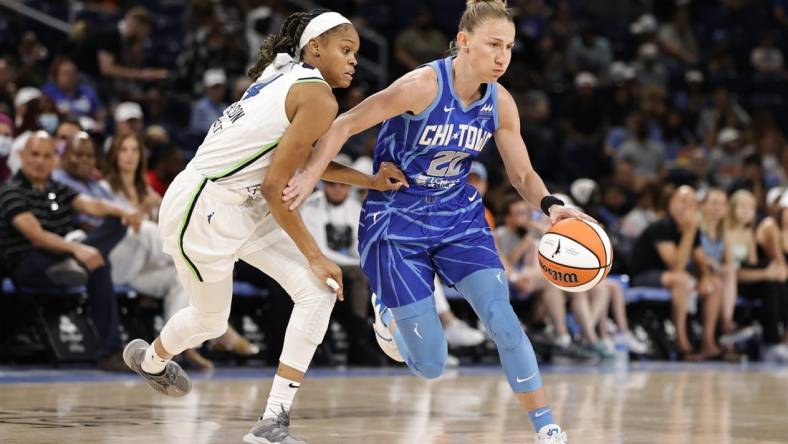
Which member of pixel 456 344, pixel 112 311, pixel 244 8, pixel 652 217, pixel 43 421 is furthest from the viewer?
pixel 244 8

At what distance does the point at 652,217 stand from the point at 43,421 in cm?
827

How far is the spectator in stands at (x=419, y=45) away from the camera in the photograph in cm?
1525

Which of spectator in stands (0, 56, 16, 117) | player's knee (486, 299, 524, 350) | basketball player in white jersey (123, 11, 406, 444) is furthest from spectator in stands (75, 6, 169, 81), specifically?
player's knee (486, 299, 524, 350)

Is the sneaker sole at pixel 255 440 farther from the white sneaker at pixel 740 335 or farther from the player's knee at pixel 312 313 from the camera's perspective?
the white sneaker at pixel 740 335

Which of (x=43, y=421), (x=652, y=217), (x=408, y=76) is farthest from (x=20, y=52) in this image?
(x=408, y=76)

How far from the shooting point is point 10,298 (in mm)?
9070

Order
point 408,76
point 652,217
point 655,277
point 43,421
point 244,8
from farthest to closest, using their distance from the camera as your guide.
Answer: point 244,8 → point 652,217 → point 655,277 → point 43,421 → point 408,76

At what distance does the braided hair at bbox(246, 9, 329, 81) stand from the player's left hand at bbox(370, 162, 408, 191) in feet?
1.93

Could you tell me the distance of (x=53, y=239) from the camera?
8.61 m

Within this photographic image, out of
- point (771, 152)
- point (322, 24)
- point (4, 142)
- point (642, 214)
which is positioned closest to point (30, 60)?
point (4, 142)

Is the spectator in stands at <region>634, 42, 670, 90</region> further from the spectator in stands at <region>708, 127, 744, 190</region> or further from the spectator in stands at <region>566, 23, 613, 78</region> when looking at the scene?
the spectator in stands at <region>708, 127, 744, 190</region>

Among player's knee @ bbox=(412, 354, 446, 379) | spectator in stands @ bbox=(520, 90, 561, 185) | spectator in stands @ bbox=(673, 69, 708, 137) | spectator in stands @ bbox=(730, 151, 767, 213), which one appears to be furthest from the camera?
spectator in stands @ bbox=(673, 69, 708, 137)

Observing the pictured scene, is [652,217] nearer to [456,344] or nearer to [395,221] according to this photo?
[456,344]

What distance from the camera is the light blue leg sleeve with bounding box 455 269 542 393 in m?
4.89
